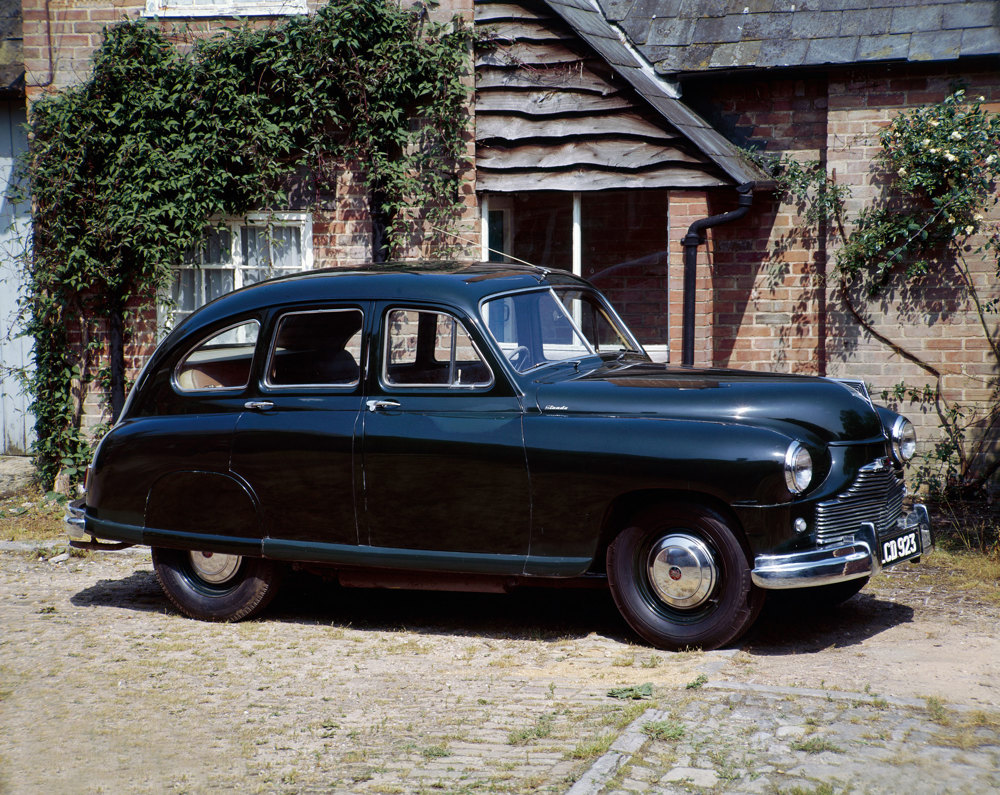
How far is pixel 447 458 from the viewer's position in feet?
19.1

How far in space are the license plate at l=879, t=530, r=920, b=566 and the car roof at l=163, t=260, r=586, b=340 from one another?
2.29m

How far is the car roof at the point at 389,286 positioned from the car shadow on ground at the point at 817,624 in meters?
2.20

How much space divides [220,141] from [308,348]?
13.6ft

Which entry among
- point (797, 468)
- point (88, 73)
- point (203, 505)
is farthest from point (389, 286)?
point (88, 73)

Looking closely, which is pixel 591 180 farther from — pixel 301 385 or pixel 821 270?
pixel 301 385

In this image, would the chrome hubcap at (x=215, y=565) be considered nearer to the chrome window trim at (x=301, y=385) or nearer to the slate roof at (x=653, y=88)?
the chrome window trim at (x=301, y=385)

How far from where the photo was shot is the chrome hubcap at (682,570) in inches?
215

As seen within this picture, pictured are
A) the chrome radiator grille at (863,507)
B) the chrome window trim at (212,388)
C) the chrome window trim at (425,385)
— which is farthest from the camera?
the chrome window trim at (212,388)

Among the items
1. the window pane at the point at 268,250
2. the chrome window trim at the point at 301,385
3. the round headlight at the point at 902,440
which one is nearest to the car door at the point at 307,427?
the chrome window trim at the point at 301,385

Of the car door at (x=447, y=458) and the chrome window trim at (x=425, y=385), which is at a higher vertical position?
the chrome window trim at (x=425, y=385)

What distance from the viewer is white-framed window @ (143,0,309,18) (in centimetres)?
989

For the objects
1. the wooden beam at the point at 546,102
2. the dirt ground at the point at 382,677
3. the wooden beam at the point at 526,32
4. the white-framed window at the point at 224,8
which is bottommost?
the dirt ground at the point at 382,677

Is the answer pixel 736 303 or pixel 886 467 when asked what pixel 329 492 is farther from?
pixel 736 303

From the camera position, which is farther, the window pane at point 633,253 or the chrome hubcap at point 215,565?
the window pane at point 633,253
